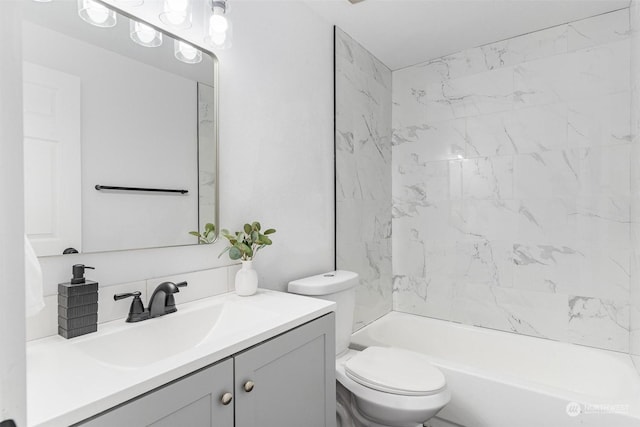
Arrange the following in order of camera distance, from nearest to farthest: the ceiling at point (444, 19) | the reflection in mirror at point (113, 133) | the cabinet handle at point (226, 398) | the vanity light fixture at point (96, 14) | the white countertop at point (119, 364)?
the white countertop at point (119, 364) < the cabinet handle at point (226, 398) < the reflection in mirror at point (113, 133) < the vanity light fixture at point (96, 14) < the ceiling at point (444, 19)

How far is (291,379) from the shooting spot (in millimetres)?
1117

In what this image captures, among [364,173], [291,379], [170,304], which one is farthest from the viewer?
[364,173]

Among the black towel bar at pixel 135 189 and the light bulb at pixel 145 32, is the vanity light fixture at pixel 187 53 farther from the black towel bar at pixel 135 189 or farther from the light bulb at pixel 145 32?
the black towel bar at pixel 135 189

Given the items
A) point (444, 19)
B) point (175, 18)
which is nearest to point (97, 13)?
point (175, 18)

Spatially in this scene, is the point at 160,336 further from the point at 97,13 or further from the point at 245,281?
the point at 97,13

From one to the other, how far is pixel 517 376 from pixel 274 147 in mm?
2056

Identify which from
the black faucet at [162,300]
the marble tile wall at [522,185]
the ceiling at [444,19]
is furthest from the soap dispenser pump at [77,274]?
the marble tile wall at [522,185]

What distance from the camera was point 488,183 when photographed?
101 inches

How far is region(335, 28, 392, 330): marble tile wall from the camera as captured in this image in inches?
91.6

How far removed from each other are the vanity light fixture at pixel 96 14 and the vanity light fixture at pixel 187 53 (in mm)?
234

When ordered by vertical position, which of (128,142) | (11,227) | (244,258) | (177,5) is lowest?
(244,258)

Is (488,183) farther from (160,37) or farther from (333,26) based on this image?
(160,37)

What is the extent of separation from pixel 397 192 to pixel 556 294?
131 centimetres

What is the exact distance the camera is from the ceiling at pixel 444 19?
81.4 inches
